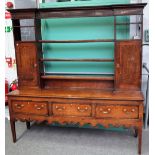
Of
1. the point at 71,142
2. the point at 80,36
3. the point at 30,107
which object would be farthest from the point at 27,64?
the point at 71,142

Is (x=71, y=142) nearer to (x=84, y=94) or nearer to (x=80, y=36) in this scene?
(x=84, y=94)

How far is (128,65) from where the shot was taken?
2498mm

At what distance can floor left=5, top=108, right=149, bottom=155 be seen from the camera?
2.52 meters

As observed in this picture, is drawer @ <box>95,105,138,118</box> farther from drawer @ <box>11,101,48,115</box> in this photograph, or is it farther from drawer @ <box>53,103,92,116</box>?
drawer @ <box>11,101,48,115</box>

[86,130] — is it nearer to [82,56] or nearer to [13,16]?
[82,56]

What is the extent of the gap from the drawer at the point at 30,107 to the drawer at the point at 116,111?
717 millimetres

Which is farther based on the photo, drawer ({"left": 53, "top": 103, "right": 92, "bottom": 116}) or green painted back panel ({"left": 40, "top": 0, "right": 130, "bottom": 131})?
green painted back panel ({"left": 40, "top": 0, "right": 130, "bottom": 131})

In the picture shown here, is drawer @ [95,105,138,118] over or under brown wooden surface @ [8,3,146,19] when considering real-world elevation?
under

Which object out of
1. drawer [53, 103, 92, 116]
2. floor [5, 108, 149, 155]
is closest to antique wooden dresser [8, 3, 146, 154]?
drawer [53, 103, 92, 116]

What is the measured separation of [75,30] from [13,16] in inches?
35.8

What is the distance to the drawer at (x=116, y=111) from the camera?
7.62 ft

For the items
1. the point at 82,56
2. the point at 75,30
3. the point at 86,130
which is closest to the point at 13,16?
the point at 75,30
